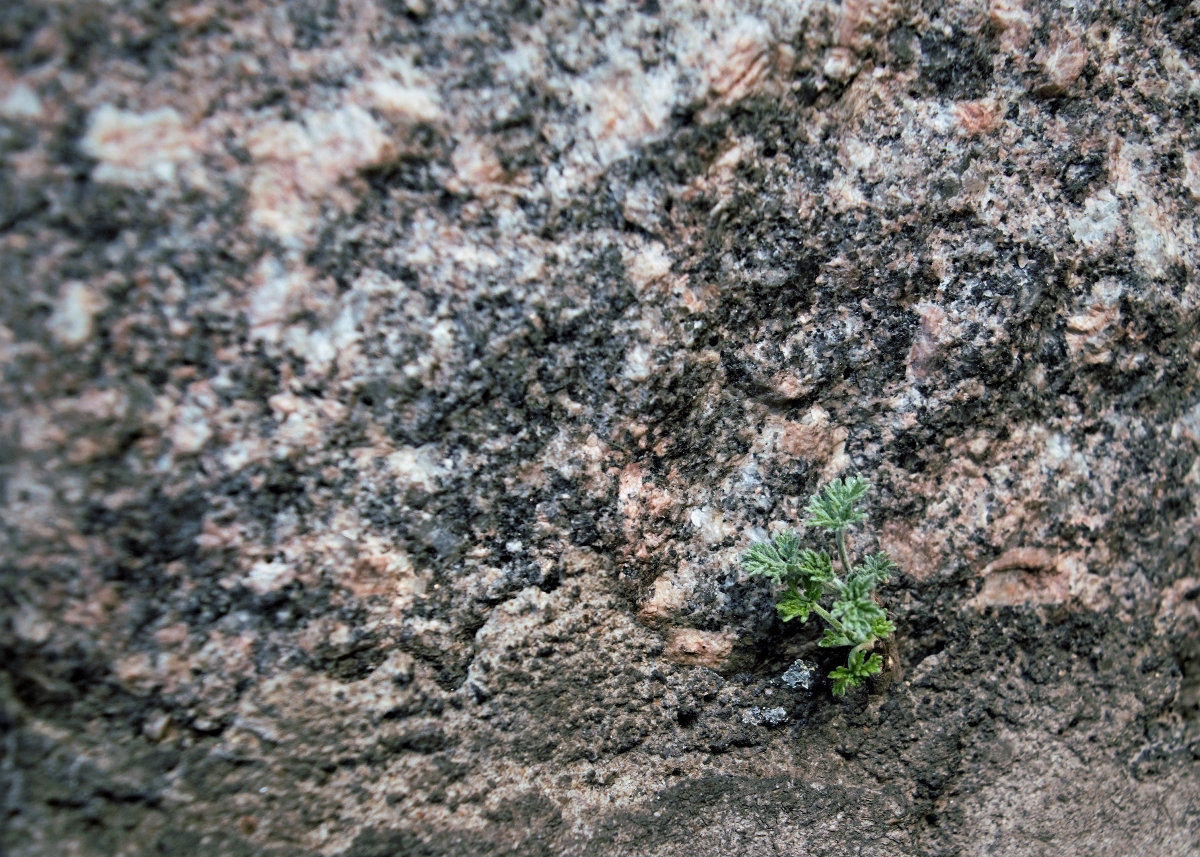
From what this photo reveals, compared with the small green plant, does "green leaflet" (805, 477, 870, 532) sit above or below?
above

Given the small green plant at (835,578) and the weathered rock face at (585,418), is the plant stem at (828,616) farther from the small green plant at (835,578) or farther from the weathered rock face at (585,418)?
the weathered rock face at (585,418)

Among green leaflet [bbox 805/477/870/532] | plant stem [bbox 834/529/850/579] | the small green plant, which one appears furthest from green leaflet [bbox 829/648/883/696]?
green leaflet [bbox 805/477/870/532]

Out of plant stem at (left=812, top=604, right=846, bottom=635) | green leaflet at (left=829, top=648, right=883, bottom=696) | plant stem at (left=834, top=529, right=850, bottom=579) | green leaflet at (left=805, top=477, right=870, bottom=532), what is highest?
green leaflet at (left=805, top=477, right=870, bottom=532)

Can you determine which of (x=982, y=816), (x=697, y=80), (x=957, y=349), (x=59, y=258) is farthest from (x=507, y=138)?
(x=982, y=816)

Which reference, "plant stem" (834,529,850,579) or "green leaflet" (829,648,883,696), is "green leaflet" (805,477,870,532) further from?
"green leaflet" (829,648,883,696)

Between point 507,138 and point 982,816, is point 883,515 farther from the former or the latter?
point 507,138

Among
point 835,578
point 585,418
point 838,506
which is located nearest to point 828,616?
point 835,578
